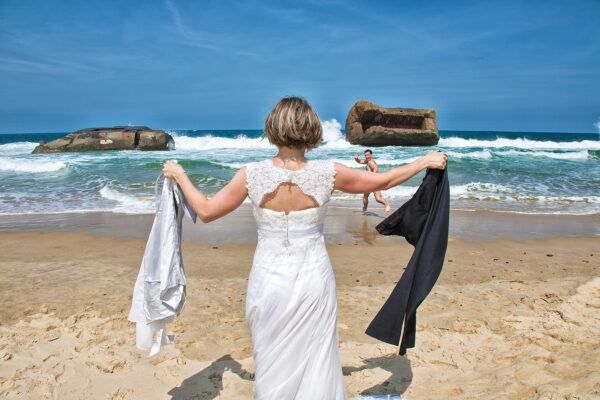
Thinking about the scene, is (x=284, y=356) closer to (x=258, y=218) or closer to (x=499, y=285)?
(x=258, y=218)

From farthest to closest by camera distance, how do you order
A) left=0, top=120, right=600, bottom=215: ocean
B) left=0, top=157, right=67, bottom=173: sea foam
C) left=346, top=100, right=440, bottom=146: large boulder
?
left=346, top=100, right=440, bottom=146: large boulder, left=0, top=157, right=67, bottom=173: sea foam, left=0, top=120, right=600, bottom=215: ocean

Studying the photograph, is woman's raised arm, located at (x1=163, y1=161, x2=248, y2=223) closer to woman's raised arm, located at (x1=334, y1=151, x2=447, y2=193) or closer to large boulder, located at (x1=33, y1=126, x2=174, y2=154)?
woman's raised arm, located at (x1=334, y1=151, x2=447, y2=193)

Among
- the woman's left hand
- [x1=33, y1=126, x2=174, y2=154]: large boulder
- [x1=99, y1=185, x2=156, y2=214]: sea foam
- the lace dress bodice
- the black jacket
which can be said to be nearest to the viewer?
the lace dress bodice

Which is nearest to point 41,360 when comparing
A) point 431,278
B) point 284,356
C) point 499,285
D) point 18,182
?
point 284,356

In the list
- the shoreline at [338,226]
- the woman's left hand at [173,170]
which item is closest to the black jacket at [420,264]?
the woman's left hand at [173,170]

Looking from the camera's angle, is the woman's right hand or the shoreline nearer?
the woman's right hand

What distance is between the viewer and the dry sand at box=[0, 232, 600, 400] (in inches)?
126

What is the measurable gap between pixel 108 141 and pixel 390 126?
2201 centimetres

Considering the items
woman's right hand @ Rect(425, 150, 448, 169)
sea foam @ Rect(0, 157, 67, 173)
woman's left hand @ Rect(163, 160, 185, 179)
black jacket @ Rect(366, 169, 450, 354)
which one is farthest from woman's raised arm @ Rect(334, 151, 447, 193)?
sea foam @ Rect(0, 157, 67, 173)

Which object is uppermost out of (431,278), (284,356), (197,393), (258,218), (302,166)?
(302,166)

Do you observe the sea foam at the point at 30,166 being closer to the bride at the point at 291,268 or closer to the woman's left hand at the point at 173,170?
the woman's left hand at the point at 173,170

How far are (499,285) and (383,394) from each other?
9.79ft

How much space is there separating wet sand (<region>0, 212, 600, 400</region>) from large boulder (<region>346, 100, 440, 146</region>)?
1140 inches

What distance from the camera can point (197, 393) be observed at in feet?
10.4
